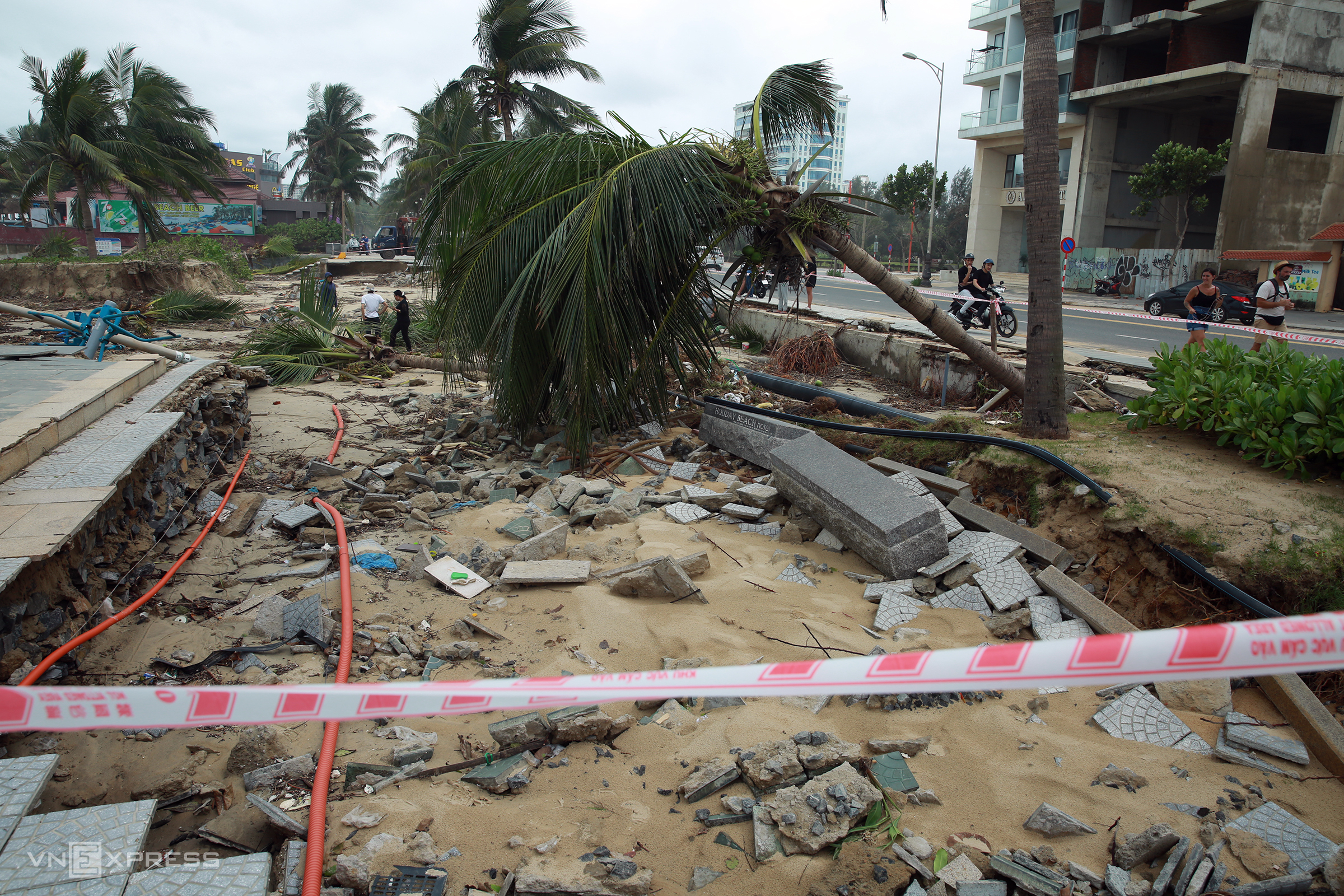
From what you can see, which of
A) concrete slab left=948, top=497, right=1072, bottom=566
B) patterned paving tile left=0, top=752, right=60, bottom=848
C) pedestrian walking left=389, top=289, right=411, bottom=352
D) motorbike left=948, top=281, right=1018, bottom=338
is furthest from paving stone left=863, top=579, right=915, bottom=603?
pedestrian walking left=389, top=289, right=411, bottom=352

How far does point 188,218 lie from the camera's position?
4675 centimetres

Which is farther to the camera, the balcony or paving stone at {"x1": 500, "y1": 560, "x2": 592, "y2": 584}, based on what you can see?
the balcony

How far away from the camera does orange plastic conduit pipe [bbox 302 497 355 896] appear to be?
2.24 meters

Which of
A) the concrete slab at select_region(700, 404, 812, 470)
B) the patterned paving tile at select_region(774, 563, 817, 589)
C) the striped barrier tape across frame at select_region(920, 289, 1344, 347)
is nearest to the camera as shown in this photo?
the patterned paving tile at select_region(774, 563, 817, 589)

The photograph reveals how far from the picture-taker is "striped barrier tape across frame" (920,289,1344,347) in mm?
8648

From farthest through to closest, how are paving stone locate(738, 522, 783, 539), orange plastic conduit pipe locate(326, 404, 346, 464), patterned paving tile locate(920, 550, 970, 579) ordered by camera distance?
orange plastic conduit pipe locate(326, 404, 346, 464)
paving stone locate(738, 522, 783, 539)
patterned paving tile locate(920, 550, 970, 579)

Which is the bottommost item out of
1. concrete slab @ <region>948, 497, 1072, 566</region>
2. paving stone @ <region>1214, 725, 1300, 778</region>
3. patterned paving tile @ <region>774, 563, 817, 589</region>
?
paving stone @ <region>1214, 725, 1300, 778</region>

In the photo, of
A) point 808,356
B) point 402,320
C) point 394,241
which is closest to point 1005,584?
point 808,356

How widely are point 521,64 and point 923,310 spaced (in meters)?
21.3

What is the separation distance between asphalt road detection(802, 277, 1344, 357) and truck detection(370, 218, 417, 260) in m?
21.1

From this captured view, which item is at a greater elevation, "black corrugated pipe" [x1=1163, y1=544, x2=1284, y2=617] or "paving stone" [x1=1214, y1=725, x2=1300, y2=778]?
"black corrugated pipe" [x1=1163, y1=544, x2=1284, y2=617]

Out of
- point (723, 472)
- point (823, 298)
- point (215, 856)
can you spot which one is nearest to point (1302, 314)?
point (823, 298)

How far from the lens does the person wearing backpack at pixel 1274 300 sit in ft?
27.4

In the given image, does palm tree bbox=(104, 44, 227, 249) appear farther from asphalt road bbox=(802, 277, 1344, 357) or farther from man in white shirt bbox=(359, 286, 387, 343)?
asphalt road bbox=(802, 277, 1344, 357)
